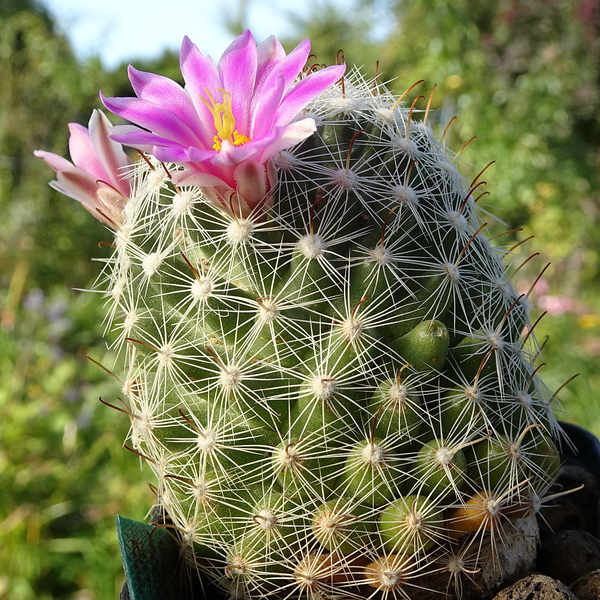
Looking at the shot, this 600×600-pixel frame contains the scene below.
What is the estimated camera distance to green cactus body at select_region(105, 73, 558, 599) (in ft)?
2.18

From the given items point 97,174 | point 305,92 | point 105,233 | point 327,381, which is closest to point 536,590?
point 327,381

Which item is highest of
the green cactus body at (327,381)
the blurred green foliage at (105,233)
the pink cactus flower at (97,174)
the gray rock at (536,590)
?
the pink cactus flower at (97,174)

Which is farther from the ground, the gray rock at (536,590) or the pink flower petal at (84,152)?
the pink flower petal at (84,152)

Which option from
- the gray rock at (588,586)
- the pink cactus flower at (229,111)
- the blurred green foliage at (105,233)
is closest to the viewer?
the pink cactus flower at (229,111)

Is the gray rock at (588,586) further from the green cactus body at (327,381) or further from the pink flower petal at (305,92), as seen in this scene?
the pink flower petal at (305,92)

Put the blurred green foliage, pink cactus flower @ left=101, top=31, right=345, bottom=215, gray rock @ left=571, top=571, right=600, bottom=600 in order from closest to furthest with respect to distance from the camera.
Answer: pink cactus flower @ left=101, top=31, right=345, bottom=215, gray rock @ left=571, top=571, right=600, bottom=600, the blurred green foliage

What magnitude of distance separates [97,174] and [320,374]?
441 mm

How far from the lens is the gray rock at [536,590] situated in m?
0.66

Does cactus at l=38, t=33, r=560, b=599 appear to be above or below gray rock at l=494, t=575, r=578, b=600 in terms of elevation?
above

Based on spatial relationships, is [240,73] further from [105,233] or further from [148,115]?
[105,233]

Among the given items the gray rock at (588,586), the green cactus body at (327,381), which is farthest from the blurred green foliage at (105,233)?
the gray rock at (588,586)

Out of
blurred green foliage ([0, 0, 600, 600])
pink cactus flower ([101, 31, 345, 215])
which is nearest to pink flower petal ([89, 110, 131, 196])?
pink cactus flower ([101, 31, 345, 215])

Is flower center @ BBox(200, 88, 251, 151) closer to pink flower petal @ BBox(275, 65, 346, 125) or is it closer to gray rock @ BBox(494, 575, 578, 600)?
pink flower petal @ BBox(275, 65, 346, 125)

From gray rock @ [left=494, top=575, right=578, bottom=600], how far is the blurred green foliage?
1.30 metres
